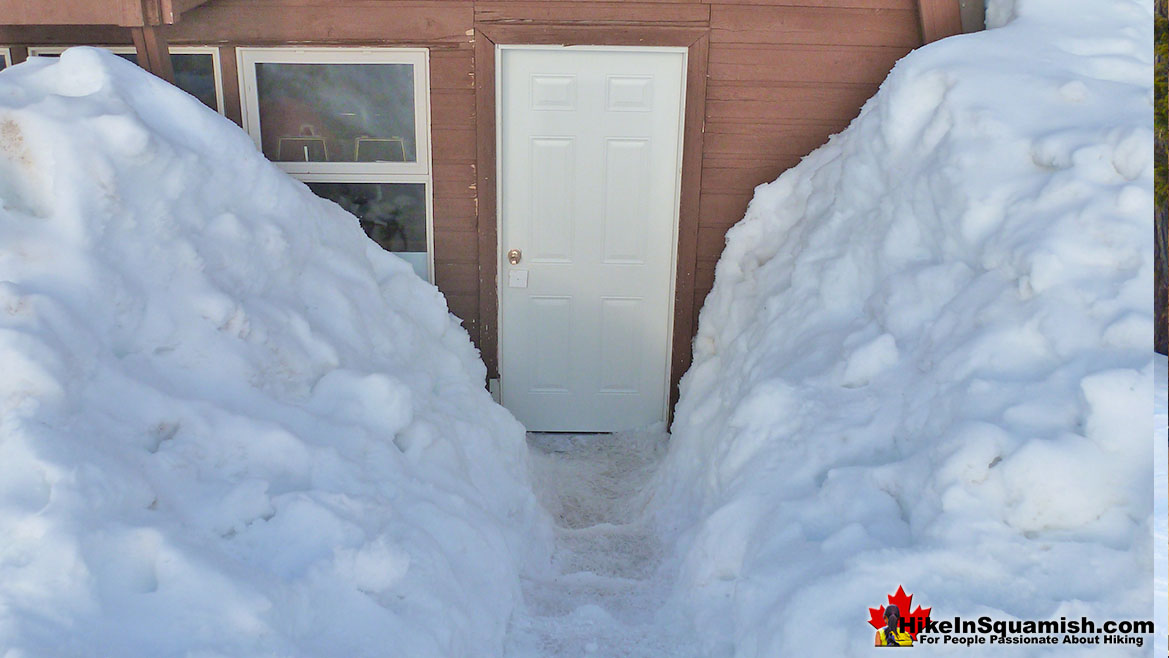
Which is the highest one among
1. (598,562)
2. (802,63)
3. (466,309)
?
(802,63)

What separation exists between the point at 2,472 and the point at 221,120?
2016mm

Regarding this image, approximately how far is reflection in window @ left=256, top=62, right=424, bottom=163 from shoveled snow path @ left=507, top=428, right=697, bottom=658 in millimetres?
2057

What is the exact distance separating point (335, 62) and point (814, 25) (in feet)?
9.01

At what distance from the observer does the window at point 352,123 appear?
492cm

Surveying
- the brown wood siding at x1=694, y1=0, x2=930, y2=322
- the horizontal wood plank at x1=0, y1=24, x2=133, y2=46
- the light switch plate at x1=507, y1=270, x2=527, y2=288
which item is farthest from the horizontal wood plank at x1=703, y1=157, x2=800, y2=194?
the horizontal wood plank at x1=0, y1=24, x2=133, y2=46

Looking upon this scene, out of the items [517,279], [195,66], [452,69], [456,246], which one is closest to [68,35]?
[195,66]

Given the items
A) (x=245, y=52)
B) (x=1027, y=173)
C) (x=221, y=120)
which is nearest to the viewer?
(x=1027, y=173)

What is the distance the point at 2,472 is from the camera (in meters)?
2.36

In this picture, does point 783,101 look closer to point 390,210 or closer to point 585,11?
point 585,11

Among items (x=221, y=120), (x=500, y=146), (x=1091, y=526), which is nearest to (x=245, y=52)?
(x=221, y=120)

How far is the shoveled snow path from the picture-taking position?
330cm

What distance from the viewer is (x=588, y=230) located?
5.29 m

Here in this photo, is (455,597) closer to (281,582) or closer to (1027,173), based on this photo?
(281,582)

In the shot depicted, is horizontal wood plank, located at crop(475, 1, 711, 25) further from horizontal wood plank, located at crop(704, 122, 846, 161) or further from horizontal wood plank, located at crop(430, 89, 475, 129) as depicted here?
horizontal wood plank, located at crop(704, 122, 846, 161)
